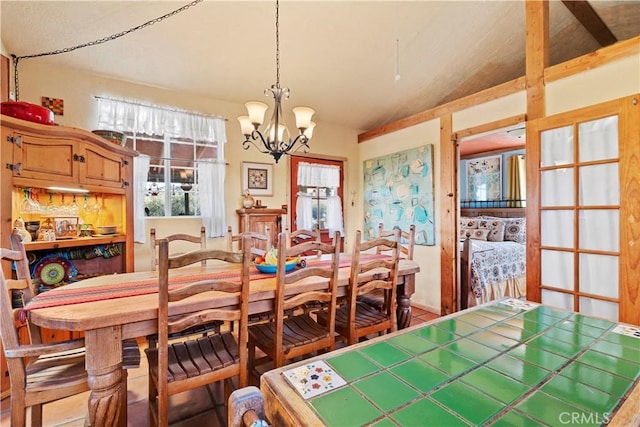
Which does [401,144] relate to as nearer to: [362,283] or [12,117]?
[362,283]

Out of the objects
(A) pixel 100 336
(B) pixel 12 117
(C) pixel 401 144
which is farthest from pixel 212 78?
(A) pixel 100 336

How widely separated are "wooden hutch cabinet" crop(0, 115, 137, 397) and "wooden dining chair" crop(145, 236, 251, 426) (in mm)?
1367

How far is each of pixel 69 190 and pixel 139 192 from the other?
632mm

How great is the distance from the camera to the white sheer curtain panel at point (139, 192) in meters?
3.08

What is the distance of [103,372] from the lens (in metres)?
1.26

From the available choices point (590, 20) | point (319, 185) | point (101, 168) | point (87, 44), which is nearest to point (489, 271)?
point (319, 185)

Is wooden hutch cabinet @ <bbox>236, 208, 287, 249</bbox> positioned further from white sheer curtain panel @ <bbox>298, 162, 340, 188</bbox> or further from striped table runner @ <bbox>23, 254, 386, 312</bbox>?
striped table runner @ <bbox>23, 254, 386, 312</bbox>

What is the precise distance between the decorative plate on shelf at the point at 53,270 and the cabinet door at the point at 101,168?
2.35 ft

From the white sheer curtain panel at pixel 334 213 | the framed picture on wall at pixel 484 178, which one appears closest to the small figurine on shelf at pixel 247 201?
the white sheer curtain panel at pixel 334 213

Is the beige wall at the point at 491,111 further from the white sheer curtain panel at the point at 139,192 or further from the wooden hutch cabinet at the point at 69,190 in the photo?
the wooden hutch cabinet at the point at 69,190

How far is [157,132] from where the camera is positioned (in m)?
3.22

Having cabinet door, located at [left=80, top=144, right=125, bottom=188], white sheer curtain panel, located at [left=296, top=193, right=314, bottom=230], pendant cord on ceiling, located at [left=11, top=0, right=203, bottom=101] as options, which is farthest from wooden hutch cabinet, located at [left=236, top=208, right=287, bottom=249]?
pendant cord on ceiling, located at [left=11, top=0, right=203, bottom=101]

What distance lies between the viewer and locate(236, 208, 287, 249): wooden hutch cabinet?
3.61 m

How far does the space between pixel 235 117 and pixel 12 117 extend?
210cm
